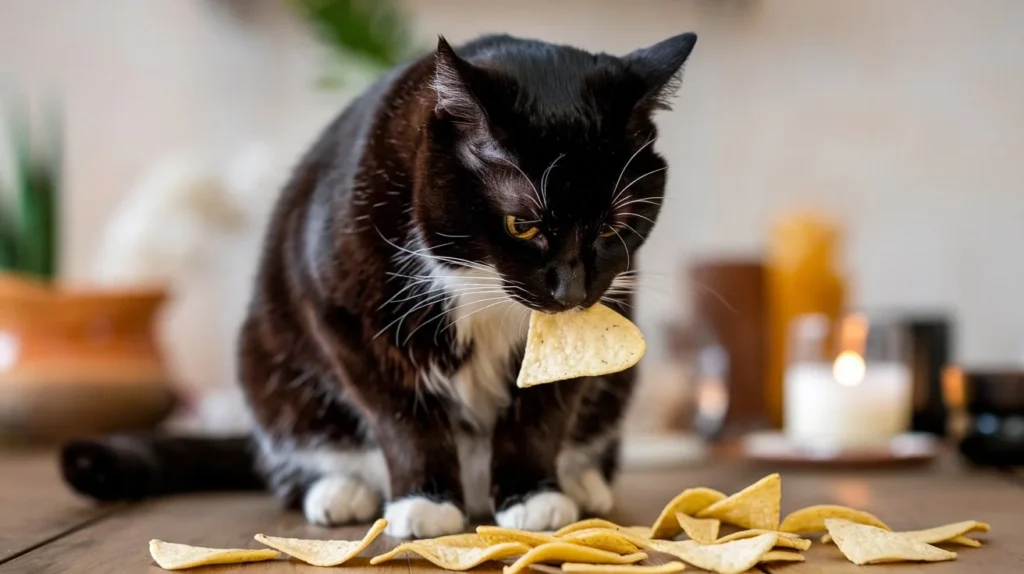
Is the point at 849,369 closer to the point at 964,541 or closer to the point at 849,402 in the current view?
the point at 849,402

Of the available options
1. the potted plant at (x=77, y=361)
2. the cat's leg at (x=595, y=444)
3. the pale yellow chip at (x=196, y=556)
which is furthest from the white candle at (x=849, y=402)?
the potted plant at (x=77, y=361)

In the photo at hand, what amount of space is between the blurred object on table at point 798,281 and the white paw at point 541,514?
121cm

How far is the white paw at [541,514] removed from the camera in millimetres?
978

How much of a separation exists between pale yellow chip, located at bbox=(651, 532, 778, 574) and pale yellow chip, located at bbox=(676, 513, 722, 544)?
1.3 inches

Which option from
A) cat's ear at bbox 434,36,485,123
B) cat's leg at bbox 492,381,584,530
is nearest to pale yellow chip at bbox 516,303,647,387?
cat's leg at bbox 492,381,584,530

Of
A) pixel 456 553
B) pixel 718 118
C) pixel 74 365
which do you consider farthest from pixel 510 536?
pixel 718 118

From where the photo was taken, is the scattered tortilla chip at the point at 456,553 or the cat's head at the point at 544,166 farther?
the cat's head at the point at 544,166

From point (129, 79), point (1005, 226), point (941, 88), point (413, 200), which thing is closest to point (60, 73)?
point (129, 79)

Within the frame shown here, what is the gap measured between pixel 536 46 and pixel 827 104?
169 centimetres

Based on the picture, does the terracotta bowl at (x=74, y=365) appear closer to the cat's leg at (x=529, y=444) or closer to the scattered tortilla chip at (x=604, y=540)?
the cat's leg at (x=529, y=444)

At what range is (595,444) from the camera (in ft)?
3.93

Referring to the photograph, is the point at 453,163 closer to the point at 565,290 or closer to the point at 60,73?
the point at 565,290

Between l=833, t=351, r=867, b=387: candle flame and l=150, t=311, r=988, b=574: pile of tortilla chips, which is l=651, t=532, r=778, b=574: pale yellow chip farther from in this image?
l=833, t=351, r=867, b=387: candle flame

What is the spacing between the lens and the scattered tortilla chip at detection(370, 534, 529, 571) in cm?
78
